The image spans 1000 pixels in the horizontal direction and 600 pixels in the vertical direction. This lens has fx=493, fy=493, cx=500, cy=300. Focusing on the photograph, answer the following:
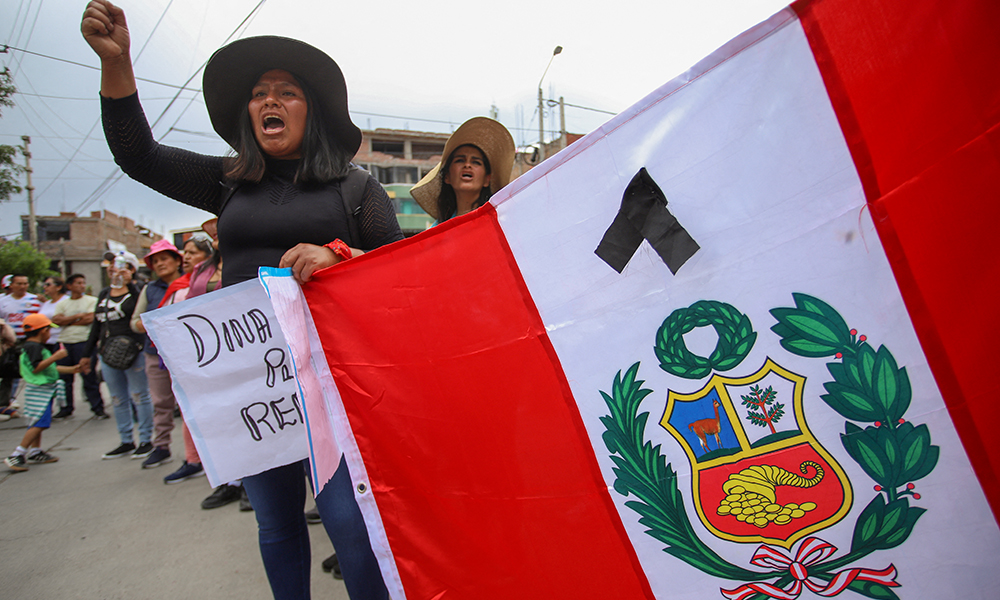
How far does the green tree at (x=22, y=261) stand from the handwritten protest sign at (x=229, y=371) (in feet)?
96.6

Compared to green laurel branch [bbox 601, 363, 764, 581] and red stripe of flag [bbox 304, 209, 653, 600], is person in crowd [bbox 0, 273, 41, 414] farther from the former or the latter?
green laurel branch [bbox 601, 363, 764, 581]

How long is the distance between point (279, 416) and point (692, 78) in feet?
4.50

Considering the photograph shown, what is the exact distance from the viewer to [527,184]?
46.9 inches

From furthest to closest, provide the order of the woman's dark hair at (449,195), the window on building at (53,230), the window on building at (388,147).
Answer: the window on building at (53,230)
the window on building at (388,147)
the woman's dark hair at (449,195)

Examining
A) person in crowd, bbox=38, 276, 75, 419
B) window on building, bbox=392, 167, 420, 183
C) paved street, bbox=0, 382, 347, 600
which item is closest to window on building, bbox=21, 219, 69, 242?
window on building, bbox=392, 167, 420, 183

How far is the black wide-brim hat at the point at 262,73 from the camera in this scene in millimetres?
1459

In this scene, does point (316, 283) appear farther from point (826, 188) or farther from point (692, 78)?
point (826, 188)

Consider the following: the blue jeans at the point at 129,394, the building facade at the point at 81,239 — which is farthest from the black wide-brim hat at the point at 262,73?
the building facade at the point at 81,239

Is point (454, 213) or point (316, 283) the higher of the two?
point (454, 213)

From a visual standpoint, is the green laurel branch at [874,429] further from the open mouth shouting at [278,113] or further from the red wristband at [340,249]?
the open mouth shouting at [278,113]

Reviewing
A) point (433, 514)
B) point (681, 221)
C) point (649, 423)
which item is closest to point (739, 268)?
point (681, 221)

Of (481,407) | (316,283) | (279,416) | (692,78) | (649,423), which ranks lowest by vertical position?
(649,423)

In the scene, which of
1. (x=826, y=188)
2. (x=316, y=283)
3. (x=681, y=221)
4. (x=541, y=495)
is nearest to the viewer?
(x=826, y=188)

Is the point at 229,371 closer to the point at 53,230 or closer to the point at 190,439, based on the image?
the point at 190,439
